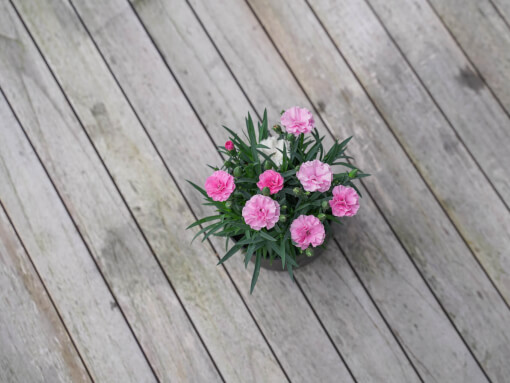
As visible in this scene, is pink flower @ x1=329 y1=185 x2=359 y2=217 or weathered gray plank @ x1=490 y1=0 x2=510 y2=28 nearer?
pink flower @ x1=329 y1=185 x2=359 y2=217

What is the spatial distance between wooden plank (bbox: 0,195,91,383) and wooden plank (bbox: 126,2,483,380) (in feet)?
2.16

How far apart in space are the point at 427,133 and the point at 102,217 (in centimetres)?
118

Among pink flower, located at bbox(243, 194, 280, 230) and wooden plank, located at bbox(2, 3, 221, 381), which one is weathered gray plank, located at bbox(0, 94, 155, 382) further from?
pink flower, located at bbox(243, 194, 280, 230)

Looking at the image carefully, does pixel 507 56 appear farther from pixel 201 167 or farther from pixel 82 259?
pixel 82 259

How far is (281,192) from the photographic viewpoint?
121cm

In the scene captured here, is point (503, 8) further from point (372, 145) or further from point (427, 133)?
point (372, 145)

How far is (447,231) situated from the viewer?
1619mm

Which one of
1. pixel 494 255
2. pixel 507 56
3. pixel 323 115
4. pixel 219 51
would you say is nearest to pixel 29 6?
pixel 219 51

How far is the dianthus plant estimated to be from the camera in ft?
3.57

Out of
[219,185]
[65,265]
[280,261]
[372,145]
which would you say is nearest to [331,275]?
[280,261]

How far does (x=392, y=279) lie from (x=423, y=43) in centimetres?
84

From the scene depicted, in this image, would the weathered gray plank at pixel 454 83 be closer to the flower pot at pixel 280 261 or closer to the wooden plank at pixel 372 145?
the wooden plank at pixel 372 145

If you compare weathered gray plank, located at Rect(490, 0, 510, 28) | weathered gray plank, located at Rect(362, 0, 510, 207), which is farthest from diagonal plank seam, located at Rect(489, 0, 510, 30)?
weathered gray plank, located at Rect(362, 0, 510, 207)

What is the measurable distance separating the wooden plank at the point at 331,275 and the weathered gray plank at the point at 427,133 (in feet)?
0.77
